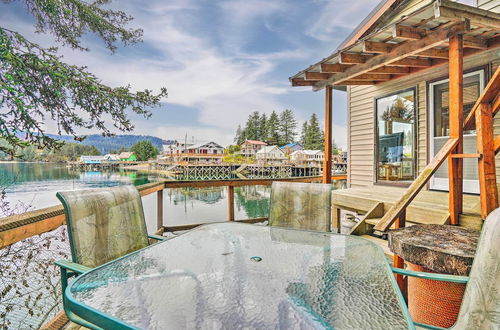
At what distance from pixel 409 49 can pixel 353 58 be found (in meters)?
0.61

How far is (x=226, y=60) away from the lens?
59.8 ft

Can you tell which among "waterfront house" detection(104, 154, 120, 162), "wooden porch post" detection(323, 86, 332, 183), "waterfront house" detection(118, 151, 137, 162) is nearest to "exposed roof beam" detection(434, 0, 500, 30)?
"wooden porch post" detection(323, 86, 332, 183)

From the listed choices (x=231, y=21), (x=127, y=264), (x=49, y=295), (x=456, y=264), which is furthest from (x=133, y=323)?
(x=231, y=21)

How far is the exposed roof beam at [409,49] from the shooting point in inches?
95.8

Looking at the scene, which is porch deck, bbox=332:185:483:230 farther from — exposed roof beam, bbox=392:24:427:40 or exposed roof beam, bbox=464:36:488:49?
exposed roof beam, bbox=464:36:488:49

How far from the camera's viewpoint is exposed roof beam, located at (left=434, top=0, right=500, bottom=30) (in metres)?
2.18

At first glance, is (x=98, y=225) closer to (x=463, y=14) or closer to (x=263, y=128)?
(x=463, y=14)

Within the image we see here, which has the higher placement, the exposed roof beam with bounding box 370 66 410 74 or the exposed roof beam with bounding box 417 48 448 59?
the exposed roof beam with bounding box 370 66 410 74

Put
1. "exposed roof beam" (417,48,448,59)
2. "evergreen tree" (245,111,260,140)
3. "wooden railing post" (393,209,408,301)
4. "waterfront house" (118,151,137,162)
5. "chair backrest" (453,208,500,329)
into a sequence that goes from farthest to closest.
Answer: "evergreen tree" (245,111,260,140) → "waterfront house" (118,151,137,162) → "exposed roof beam" (417,48,448,59) → "wooden railing post" (393,209,408,301) → "chair backrest" (453,208,500,329)

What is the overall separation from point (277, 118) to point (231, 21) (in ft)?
141

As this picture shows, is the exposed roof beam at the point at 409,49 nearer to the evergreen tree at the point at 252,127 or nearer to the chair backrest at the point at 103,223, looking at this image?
the chair backrest at the point at 103,223

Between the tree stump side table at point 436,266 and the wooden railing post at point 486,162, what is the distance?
1.99 feet

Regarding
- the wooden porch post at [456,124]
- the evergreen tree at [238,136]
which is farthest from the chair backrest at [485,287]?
the evergreen tree at [238,136]

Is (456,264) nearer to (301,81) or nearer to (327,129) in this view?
(327,129)
